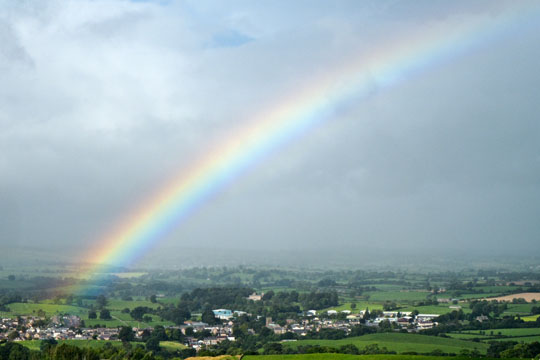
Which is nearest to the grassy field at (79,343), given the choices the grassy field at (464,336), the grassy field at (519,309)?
the grassy field at (464,336)

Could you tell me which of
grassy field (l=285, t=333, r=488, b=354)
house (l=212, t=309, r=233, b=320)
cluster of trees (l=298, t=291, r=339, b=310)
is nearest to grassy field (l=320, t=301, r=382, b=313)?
cluster of trees (l=298, t=291, r=339, b=310)

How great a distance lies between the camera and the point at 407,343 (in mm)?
46719

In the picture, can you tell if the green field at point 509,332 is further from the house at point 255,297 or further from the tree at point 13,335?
the house at point 255,297

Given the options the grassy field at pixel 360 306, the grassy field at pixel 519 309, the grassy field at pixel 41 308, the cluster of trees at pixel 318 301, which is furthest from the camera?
the cluster of trees at pixel 318 301

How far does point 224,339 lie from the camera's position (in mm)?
55000

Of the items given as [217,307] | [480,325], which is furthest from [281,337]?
[217,307]

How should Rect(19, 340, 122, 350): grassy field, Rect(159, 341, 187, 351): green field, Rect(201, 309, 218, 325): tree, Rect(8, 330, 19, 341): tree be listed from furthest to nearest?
Rect(201, 309, 218, 325): tree → Rect(159, 341, 187, 351): green field → Rect(8, 330, 19, 341): tree → Rect(19, 340, 122, 350): grassy field

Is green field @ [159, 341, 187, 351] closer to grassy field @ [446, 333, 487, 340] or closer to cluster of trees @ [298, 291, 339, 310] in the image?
grassy field @ [446, 333, 487, 340]

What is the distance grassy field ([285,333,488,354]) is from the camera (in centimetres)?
4338

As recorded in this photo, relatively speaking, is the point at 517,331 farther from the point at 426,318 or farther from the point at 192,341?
the point at 192,341

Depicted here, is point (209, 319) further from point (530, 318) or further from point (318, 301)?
point (530, 318)

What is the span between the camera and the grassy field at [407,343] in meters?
43.4

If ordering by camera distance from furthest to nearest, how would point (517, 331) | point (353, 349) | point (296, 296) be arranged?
point (296, 296) → point (517, 331) → point (353, 349)

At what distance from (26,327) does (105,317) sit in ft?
50.9
